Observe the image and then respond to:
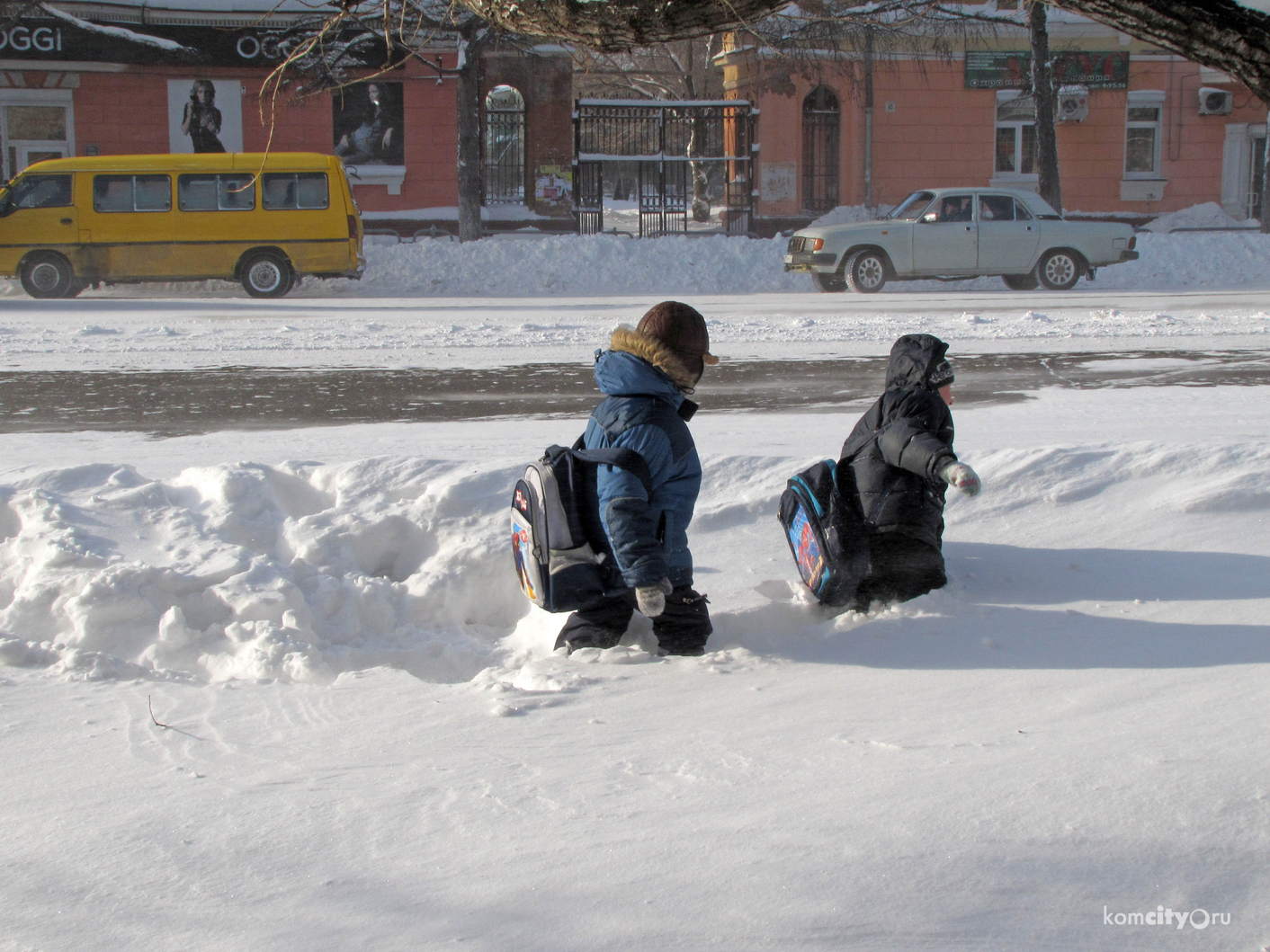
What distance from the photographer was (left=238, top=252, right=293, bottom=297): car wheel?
16469mm

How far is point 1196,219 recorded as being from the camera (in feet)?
Answer: 88.7

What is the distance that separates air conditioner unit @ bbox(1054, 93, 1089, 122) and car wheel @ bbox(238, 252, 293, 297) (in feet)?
62.4

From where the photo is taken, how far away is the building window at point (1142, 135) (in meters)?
27.9

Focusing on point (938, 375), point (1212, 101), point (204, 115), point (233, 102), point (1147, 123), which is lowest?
point (938, 375)

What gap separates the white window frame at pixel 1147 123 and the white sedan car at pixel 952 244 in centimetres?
1232

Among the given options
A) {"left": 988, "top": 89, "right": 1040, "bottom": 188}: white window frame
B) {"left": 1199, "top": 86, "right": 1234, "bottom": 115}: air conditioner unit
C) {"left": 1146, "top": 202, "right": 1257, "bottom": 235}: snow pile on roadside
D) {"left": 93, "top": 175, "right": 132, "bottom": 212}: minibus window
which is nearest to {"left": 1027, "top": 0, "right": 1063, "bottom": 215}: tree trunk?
{"left": 988, "top": 89, "right": 1040, "bottom": 188}: white window frame

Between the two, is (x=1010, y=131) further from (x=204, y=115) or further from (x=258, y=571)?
(x=258, y=571)

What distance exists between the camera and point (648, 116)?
24172mm

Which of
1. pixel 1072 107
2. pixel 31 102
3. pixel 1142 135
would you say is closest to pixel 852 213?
pixel 1072 107

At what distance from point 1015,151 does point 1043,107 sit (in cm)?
738

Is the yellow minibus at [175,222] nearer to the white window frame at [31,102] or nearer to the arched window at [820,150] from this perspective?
the white window frame at [31,102]

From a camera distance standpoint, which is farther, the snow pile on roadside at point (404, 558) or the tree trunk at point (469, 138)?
the tree trunk at point (469, 138)

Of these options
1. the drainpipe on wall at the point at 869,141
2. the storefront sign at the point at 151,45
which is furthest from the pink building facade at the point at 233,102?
the drainpipe on wall at the point at 869,141

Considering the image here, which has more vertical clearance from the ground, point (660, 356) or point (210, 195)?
point (210, 195)
